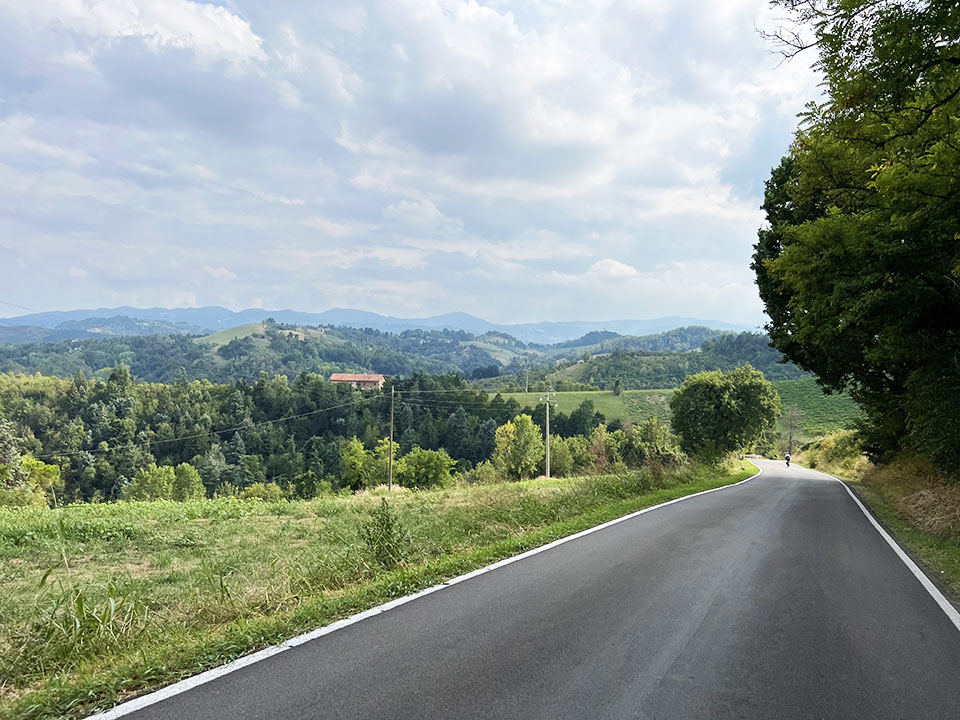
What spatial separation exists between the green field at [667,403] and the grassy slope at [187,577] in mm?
51754

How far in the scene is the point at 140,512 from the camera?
16.0 m

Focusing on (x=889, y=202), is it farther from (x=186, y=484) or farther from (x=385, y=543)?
(x=186, y=484)

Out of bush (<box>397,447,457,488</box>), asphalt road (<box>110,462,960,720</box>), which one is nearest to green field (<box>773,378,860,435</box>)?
bush (<box>397,447,457,488</box>)

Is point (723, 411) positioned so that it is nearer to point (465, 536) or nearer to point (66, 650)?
point (465, 536)

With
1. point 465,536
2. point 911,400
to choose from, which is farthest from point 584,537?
point 911,400

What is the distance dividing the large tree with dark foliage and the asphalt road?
508cm

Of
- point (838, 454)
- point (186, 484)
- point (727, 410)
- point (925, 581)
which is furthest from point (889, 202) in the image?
point (186, 484)

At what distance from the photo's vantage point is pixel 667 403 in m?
126

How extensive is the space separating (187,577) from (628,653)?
692 cm

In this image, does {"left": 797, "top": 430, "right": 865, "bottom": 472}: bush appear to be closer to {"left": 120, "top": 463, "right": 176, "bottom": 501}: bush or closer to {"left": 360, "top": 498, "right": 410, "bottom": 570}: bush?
{"left": 360, "top": 498, "right": 410, "bottom": 570}: bush

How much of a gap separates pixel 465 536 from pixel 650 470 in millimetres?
10649

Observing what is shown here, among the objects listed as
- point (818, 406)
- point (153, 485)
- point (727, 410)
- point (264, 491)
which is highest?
point (727, 410)

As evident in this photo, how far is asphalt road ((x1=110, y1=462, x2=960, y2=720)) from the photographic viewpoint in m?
3.43

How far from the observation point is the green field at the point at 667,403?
274 ft
